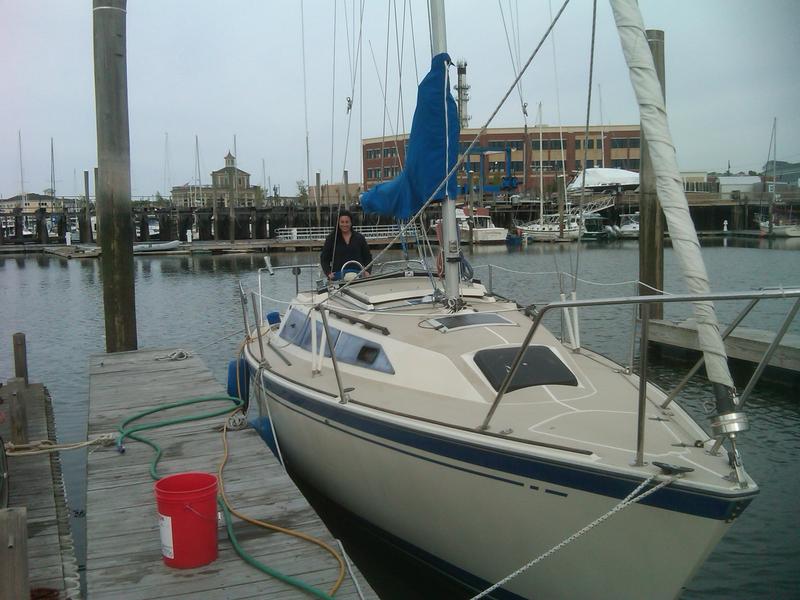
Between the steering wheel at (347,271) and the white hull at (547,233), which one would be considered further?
the white hull at (547,233)

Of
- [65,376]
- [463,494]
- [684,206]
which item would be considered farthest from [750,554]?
[65,376]

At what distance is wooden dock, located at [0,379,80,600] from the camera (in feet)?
15.3

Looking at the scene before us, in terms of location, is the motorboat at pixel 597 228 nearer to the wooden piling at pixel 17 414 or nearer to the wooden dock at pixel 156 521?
the wooden dock at pixel 156 521

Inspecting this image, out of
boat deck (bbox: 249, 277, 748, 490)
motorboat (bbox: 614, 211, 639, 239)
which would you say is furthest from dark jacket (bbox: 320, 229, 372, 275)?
motorboat (bbox: 614, 211, 639, 239)

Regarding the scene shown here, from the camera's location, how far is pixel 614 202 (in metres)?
69.8

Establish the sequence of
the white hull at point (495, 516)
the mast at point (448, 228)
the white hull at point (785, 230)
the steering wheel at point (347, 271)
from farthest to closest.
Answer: the white hull at point (785, 230)
the steering wheel at point (347, 271)
the mast at point (448, 228)
the white hull at point (495, 516)

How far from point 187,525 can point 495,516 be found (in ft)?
6.82

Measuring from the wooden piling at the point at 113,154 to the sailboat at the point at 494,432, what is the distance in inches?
153

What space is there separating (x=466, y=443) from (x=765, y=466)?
546 cm

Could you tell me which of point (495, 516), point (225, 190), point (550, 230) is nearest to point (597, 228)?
point (550, 230)

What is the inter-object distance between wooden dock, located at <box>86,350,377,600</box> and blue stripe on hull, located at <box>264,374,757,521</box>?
0.85 meters

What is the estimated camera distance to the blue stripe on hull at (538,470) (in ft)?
13.4

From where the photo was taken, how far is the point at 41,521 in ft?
19.4

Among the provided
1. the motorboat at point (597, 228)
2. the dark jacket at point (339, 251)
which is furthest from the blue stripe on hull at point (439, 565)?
the motorboat at point (597, 228)
